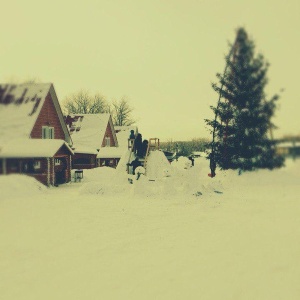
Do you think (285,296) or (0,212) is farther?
(0,212)

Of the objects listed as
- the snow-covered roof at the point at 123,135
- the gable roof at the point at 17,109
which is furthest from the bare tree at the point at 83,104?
the gable roof at the point at 17,109

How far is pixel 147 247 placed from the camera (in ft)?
24.3

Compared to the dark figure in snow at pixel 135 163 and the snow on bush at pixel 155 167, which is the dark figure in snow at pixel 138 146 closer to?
the dark figure in snow at pixel 135 163

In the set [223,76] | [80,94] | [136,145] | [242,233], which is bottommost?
[242,233]

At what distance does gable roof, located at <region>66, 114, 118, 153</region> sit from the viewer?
37.6 meters

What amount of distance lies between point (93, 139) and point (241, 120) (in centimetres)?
2013

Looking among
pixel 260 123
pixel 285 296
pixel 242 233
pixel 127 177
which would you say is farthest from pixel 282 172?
pixel 285 296

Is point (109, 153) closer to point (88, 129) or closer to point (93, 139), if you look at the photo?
point (93, 139)

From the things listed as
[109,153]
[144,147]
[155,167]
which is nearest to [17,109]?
[144,147]

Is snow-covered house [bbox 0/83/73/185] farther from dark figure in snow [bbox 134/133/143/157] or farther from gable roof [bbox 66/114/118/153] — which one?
gable roof [bbox 66/114/118/153]

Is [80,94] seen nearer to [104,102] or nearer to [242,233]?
[104,102]

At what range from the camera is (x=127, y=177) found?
60.3 ft

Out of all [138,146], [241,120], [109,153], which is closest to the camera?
[138,146]

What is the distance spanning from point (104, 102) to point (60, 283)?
56819 millimetres
